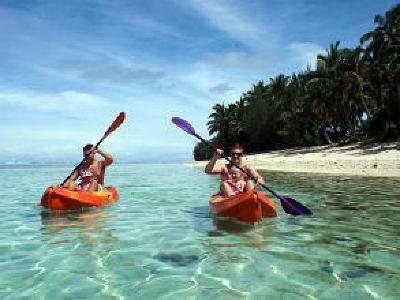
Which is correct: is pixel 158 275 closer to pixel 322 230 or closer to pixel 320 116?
pixel 322 230

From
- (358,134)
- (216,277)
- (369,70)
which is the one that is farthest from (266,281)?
(358,134)

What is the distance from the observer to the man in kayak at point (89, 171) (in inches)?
533

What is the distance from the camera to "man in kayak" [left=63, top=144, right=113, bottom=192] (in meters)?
13.5

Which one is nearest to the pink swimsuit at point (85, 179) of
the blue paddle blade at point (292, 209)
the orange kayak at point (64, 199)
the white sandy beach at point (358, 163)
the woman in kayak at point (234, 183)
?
the orange kayak at point (64, 199)

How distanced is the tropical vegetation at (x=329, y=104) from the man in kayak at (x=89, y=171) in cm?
3144

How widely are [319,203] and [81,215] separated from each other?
22.4 feet

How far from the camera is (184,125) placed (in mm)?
12398

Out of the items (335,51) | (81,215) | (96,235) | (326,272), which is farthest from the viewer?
(335,51)

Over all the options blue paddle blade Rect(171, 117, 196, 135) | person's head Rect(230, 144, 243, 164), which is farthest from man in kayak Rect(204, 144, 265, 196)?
blue paddle blade Rect(171, 117, 196, 135)

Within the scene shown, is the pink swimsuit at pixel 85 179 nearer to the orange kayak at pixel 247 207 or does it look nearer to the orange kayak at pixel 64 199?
the orange kayak at pixel 64 199

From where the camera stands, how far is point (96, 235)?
9.64 m

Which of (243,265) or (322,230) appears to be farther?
(322,230)

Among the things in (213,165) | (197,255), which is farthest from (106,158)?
(197,255)

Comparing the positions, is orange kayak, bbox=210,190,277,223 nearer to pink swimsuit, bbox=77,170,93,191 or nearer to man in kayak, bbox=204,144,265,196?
man in kayak, bbox=204,144,265,196
